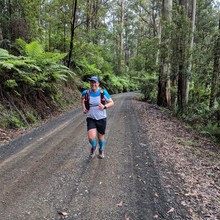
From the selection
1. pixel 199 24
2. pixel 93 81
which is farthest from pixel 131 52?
pixel 93 81

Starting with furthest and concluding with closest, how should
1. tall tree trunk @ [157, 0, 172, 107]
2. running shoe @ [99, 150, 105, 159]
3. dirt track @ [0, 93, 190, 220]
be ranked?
1. tall tree trunk @ [157, 0, 172, 107]
2. running shoe @ [99, 150, 105, 159]
3. dirt track @ [0, 93, 190, 220]

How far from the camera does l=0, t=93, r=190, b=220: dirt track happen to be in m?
2.69

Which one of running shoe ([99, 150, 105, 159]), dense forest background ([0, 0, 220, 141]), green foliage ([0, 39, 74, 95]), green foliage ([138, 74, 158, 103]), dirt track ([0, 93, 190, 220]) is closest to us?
dirt track ([0, 93, 190, 220])

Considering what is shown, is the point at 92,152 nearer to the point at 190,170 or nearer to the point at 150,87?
the point at 190,170

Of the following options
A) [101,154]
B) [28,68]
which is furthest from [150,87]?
[101,154]

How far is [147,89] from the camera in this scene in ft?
60.8

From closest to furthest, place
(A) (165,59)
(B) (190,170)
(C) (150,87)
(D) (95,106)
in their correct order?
(B) (190,170) < (D) (95,106) < (A) (165,59) < (C) (150,87)

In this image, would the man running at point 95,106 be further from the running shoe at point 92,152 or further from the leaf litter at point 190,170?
the leaf litter at point 190,170

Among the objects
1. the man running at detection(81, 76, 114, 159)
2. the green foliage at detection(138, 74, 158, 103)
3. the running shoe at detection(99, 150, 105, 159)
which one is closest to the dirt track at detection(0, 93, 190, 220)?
the running shoe at detection(99, 150, 105, 159)

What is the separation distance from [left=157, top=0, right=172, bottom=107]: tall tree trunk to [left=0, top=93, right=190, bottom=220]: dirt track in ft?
24.1

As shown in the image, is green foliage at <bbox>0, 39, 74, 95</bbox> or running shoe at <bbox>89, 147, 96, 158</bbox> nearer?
running shoe at <bbox>89, 147, 96, 158</bbox>

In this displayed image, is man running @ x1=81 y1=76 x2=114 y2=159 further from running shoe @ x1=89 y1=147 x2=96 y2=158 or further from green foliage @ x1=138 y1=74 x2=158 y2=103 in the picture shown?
green foliage @ x1=138 y1=74 x2=158 y2=103

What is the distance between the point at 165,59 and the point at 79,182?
1005 centimetres

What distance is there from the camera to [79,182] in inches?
135
